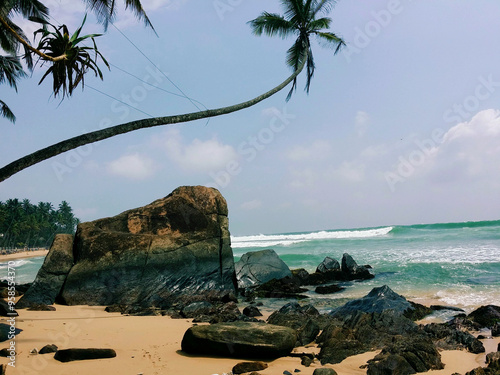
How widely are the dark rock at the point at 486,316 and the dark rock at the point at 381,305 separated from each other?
3.44ft

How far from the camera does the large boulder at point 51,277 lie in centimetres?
921

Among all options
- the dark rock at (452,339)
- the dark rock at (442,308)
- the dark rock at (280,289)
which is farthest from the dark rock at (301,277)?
the dark rock at (452,339)

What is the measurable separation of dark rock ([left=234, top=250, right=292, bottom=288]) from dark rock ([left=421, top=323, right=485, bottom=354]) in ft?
26.8

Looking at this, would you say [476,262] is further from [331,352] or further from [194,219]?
[331,352]

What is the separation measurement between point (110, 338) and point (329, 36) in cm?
1571

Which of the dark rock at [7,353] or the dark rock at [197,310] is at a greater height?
the dark rock at [7,353]

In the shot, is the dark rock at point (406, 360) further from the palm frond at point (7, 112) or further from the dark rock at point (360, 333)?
the palm frond at point (7, 112)

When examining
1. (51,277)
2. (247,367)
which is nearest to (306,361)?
(247,367)

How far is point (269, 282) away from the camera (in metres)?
14.0

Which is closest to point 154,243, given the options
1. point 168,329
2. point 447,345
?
point 168,329

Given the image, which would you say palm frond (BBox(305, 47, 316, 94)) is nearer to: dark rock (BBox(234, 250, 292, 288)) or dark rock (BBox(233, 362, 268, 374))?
dark rock (BBox(234, 250, 292, 288))

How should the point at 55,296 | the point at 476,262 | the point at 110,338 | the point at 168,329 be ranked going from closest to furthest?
the point at 110,338, the point at 168,329, the point at 55,296, the point at 476,262

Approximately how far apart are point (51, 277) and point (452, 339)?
9262 millimetres

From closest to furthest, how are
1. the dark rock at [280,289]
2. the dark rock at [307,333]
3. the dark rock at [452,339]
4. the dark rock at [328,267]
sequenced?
the dark rock at [452,339], the dark rock at [307,333], the dark rock at [280,289], the dark rock at [328,267]
